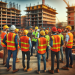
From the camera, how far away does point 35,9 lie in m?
56.8

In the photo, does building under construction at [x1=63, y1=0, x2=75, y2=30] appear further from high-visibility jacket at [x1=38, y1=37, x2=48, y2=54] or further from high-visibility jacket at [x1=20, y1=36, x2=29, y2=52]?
high-visibility jacket at [x1=20, y1=36, x2=29, y2=52]

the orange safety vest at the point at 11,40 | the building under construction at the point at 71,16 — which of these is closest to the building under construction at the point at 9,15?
the building under construction at the point at 71,16

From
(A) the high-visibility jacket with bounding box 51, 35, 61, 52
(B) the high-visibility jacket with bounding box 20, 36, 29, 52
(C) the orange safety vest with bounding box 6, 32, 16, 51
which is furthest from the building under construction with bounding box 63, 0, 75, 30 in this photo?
(C) the orange safety vest with bounding box 6, 32, 16, 51

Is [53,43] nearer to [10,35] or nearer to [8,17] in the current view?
[10,35]

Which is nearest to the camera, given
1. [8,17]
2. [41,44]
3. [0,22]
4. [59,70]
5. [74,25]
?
[41,44]

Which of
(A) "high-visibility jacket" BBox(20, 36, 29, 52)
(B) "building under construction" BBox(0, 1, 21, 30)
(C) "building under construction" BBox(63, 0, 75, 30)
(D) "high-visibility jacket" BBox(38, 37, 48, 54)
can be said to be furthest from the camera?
(B) "building under construction" BBox(0, 1, 21, 30)

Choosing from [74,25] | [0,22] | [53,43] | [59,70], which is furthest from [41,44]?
[0,22]

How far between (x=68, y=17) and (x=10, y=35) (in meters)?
51.1

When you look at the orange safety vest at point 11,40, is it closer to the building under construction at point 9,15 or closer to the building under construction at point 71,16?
the building under construction at point 71,16

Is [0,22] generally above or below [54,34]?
above

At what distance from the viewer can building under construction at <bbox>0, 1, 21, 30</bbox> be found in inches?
2047

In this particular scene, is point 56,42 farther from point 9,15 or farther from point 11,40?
point 9,15

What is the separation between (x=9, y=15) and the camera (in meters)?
55.2

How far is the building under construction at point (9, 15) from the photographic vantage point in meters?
52.0
